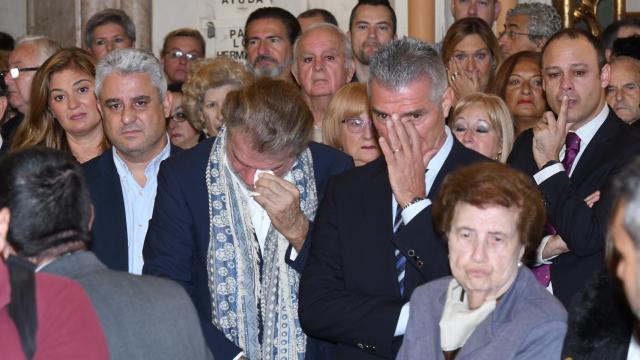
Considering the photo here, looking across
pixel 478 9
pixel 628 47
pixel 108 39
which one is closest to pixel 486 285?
pixel 628 47

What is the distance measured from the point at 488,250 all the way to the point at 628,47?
4.47m

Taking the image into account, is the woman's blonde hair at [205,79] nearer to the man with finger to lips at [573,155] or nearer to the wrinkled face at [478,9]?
the man with finger to lips at [573,155]

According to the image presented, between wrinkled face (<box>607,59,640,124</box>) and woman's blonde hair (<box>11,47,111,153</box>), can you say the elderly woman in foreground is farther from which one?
wrinkled face (<box>607,59,640,124</box>)

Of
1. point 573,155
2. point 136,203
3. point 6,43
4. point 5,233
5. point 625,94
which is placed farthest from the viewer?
point 6,43

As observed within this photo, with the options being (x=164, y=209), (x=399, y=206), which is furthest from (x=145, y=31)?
(x=399, y=206)

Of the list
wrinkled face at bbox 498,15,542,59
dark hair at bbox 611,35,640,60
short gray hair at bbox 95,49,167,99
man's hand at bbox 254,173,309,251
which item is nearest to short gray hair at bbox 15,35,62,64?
short gray hair at bbox 95,49,167,99

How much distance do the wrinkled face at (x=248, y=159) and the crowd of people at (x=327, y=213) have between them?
1 cm

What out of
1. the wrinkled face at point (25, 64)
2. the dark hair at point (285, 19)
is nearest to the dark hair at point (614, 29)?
the dark hair at point (285, 19)

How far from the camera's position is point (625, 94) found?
687cm

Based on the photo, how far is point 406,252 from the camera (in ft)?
13.7

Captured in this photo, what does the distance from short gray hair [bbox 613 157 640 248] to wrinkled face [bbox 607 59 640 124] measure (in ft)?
15.4

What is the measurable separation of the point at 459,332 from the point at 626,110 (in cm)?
344

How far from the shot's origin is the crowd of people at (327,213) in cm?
336

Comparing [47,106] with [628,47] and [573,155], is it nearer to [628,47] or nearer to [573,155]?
[573,155]
